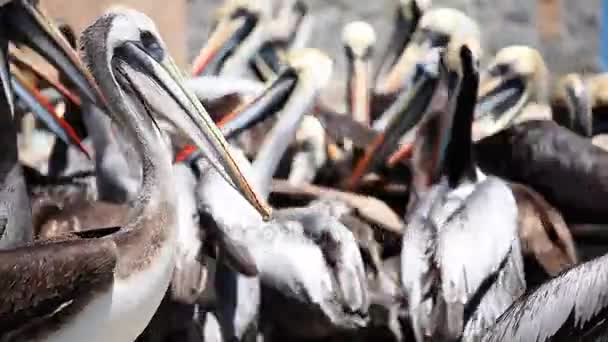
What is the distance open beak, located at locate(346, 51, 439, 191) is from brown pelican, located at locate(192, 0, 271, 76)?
3.70ft

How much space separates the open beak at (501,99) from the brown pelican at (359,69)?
0.51 m

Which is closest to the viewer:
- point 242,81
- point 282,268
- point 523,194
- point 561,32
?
point 282,268

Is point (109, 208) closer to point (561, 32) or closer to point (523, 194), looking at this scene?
point (523, 194)

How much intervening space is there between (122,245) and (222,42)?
11.7 feet

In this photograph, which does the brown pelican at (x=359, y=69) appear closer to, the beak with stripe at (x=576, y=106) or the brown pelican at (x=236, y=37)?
the brown pelican at (x=236, y=37)

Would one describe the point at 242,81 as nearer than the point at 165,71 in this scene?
No

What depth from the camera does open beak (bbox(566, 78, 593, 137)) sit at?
19.2ft

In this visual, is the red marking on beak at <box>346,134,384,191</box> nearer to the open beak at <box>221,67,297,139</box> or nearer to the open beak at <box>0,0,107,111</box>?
the open beak at <box>221,67,297,139</box>

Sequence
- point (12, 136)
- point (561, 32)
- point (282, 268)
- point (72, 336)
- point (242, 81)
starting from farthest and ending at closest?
point (561, 32) < point (242, 81) < point (282, 268) < point (12, 136) < point (72, 336)

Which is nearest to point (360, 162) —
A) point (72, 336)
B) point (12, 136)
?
point (12, 136)

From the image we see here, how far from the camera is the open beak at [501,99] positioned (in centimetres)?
620

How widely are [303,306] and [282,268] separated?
127 mm

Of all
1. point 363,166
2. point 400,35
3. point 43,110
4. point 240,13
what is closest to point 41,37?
point 43,110

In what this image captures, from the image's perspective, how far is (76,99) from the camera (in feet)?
17.7
